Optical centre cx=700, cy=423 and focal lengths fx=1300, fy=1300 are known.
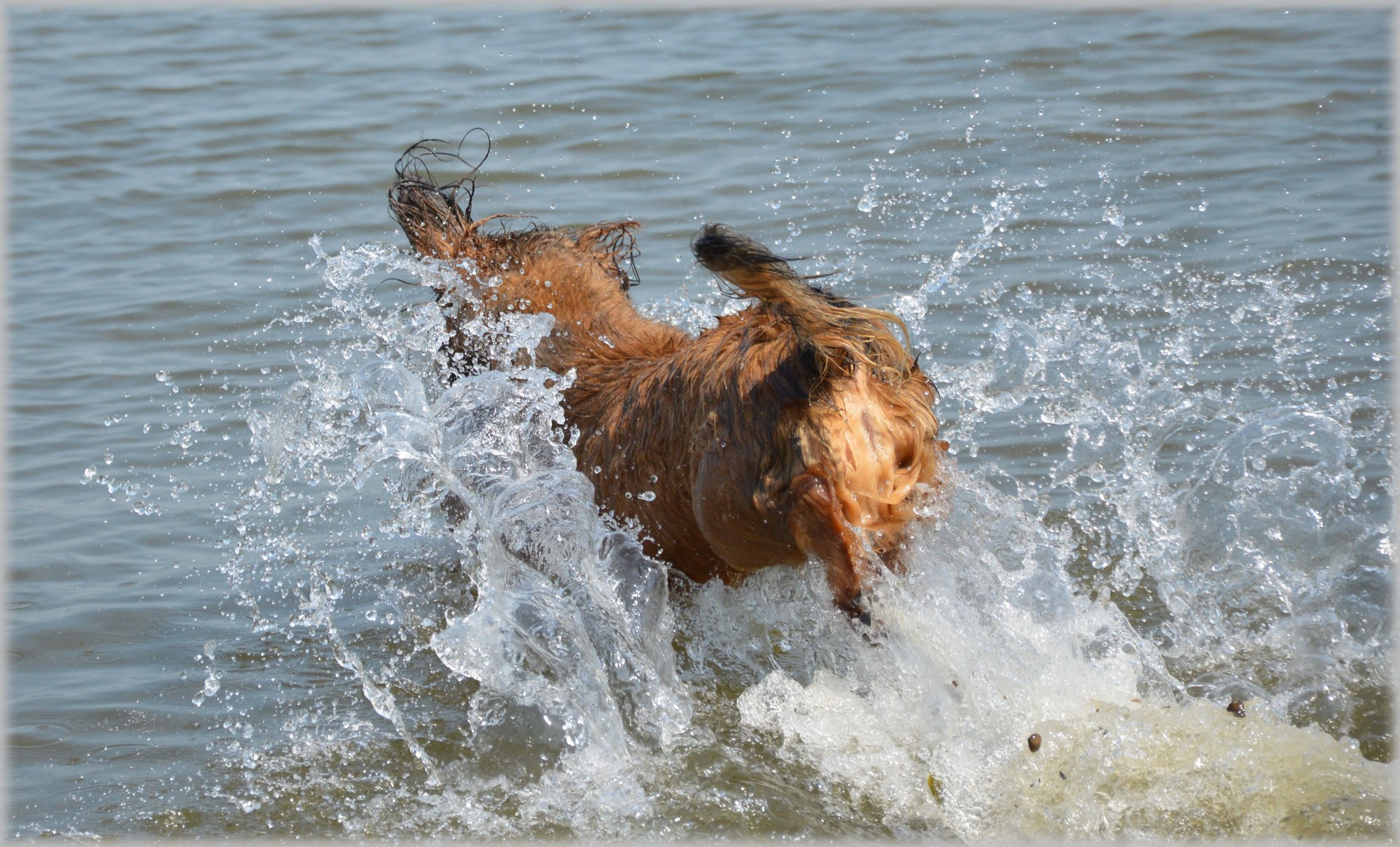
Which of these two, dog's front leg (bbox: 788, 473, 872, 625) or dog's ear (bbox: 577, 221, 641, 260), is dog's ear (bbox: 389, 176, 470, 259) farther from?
dog's front leg (bbox: 788, 473, 872, 625)

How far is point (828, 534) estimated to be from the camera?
3.47 metres

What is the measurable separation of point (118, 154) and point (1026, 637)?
856cm

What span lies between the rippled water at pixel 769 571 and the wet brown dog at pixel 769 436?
205 mm

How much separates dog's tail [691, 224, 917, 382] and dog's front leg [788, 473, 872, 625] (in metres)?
0.33

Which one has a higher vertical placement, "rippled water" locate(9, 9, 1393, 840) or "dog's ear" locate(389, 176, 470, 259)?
"dog's ear" locate(389, 176, 470, 259)

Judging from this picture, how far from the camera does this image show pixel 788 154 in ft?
30.5

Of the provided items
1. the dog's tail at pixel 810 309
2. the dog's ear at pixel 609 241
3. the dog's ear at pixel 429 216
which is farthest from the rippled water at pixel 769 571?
the dog's ear at pixel 609 241

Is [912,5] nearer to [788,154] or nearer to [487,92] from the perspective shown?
[788,154]

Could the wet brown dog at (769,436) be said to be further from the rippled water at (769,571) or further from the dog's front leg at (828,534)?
the rippled water at (769,571)

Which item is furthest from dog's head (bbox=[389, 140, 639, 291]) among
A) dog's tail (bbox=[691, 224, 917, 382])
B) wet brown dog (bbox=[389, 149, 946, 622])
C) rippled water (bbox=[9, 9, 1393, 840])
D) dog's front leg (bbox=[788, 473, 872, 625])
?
dog's front leg (bbox=[788, 473, 872, 625])

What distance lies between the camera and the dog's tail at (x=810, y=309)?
3221mm

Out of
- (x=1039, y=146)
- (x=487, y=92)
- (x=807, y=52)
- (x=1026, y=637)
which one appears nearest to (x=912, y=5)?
(x=807, y=52)

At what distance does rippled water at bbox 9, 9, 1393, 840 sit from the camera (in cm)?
392

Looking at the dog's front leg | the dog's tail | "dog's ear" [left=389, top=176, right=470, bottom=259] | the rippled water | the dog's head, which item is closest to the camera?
the dog's tail
